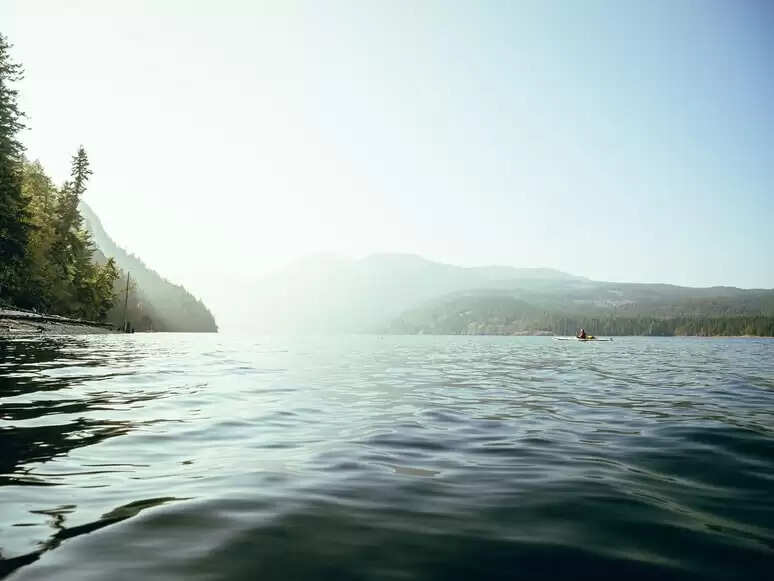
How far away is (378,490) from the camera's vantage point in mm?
6121

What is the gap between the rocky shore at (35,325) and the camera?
45656 mm

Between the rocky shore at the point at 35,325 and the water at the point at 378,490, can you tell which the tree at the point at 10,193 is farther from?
the water at the point at 378,490

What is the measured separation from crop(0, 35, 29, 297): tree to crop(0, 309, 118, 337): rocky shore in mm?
5465

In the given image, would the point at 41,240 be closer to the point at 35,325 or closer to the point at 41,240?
the point at 41,240

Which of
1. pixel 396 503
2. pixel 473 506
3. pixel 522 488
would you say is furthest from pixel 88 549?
pixel 522 488

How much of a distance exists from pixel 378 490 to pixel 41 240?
7246 centimetres

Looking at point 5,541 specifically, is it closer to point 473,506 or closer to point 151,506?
point 151,506

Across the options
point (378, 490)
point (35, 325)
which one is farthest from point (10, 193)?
point (378, 490)

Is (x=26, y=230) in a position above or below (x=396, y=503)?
above

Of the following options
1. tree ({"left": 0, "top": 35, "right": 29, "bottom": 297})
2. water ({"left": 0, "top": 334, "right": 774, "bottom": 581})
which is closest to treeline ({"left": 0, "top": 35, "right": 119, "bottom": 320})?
tree ({"left": 0, "top": 35, "right": 29, "bottom": 297})

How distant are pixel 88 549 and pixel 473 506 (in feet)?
12.0

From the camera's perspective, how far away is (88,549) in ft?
13.3

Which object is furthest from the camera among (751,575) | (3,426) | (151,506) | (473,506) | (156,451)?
(3,426)

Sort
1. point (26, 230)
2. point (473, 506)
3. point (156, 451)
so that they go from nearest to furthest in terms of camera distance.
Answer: point (473, 506) → point (156, 451) → point (26, 230)
